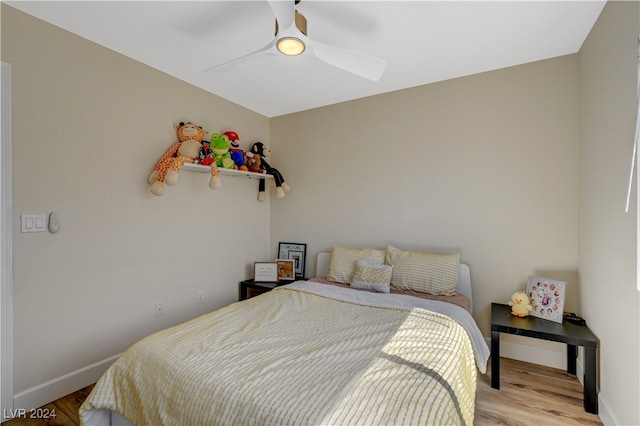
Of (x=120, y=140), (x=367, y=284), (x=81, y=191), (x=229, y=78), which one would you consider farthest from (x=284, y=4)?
(x=367, y=284)

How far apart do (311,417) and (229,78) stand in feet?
8.83

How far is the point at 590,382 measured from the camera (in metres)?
1.85

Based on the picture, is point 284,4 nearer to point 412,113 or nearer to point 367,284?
point 412,113

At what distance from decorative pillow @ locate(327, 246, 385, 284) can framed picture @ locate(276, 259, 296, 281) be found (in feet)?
1.81

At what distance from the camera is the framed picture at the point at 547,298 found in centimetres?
218

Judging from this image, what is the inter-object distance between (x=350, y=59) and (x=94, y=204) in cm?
205

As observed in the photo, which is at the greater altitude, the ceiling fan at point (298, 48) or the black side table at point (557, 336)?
the ceiling fan at point (298, 48)

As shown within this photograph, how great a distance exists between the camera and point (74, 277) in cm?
211

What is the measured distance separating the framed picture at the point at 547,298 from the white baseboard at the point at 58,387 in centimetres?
323

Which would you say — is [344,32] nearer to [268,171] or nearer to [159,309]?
[268,171]

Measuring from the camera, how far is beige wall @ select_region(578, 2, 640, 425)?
58.2 inches

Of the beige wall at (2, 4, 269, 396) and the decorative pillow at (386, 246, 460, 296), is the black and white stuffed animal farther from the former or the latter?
the decorative pillow at (386, 246, 460, 296)

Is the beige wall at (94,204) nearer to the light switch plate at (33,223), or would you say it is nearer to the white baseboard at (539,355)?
the light switch plate at (33,223)

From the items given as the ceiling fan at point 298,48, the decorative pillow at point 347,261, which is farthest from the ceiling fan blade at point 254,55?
the decorative pillow at point 347,261
